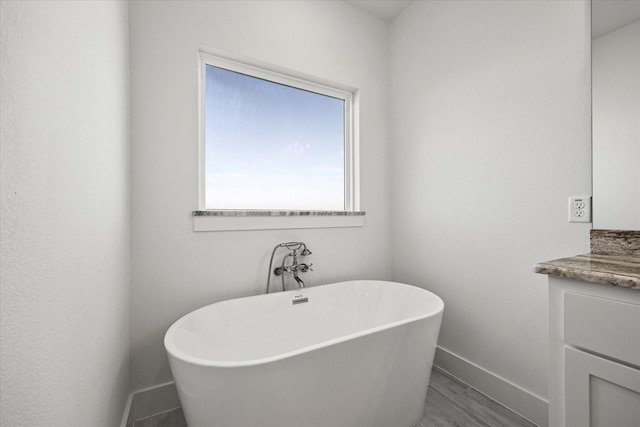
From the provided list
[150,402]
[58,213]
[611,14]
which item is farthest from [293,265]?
[611,14]

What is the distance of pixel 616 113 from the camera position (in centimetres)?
119

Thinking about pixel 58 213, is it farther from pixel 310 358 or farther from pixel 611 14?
pixel 611 14

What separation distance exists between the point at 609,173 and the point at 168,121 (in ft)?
7.19

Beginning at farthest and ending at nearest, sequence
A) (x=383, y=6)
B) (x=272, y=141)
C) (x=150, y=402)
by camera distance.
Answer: (x=383, y=6), (x=272, y=141), (x=150, y=402)

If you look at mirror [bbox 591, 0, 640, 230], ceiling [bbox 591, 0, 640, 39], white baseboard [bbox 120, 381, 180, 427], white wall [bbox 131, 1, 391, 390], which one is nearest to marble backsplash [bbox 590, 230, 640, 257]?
mirror [bbox 591, 0, 640, 230]

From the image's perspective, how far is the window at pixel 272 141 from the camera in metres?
1.84

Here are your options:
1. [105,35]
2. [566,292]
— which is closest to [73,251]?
[105,35]

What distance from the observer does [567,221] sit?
1.34 meters

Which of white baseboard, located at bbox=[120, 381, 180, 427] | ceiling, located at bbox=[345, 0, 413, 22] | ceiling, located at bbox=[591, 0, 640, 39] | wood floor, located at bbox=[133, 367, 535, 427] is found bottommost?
wood floor, located at bbox=[133, 367, 535, 427]

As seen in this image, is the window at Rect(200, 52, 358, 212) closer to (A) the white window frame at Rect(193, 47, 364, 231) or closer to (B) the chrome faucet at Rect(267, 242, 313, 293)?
(A) the white window frame at Rect(193, 47, 364, 231)

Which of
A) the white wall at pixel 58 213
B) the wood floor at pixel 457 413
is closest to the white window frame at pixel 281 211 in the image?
the white wall at pixel 58 213

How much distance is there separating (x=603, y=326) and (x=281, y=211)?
1572mm

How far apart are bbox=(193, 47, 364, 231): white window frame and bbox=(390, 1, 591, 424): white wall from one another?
1.30 ft

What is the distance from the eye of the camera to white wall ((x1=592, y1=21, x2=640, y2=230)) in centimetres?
115
